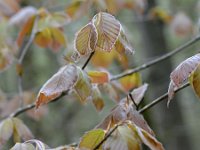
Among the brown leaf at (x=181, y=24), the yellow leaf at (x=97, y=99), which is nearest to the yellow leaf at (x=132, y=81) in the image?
the yellow leaf at (x=97, y=99)

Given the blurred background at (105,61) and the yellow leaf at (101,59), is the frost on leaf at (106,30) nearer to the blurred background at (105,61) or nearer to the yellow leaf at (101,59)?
the blurred background at (105,61)

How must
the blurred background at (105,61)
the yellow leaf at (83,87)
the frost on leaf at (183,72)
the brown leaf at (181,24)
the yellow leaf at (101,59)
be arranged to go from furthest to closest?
1. the brown leaf at (181,24)
2. the yellow leaf at (101,59)
3. the blurred background at (105,61)
4. the yellow leaf at (83,87)
5. the frost on leaf at (183,72)

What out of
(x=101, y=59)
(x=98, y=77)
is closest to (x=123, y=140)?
(x=98, y=77)

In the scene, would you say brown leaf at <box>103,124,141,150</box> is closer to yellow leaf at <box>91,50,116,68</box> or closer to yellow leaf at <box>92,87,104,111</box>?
yellow leaf at <box>92,87,104,111</box>

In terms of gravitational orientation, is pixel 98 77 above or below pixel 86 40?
below

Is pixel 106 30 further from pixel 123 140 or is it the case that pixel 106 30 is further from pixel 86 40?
pixel 123 140

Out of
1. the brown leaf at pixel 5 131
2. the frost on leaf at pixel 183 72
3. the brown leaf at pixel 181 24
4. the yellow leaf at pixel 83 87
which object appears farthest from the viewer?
the brown leaf at pixel 181 24

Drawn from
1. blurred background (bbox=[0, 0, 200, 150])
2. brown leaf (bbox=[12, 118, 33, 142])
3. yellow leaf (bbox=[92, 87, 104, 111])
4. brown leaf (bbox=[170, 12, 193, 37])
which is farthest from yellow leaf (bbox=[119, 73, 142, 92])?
brown leaf (bbox=[170, 12, 193, 37])

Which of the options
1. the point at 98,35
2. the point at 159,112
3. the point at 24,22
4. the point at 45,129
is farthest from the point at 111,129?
the point at 45,129
